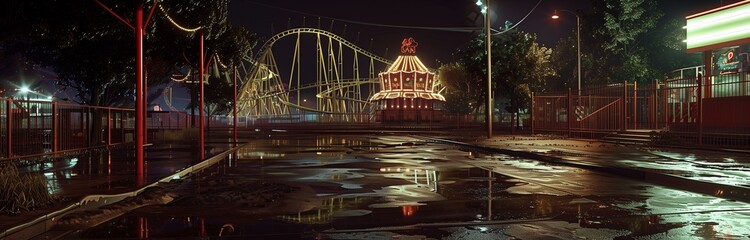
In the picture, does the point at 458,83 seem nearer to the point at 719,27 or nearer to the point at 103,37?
the point at 719,27

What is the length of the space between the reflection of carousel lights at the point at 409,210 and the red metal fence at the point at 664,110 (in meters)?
18.2

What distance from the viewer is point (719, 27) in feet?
94.9

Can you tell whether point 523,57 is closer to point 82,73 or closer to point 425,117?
point 82,73

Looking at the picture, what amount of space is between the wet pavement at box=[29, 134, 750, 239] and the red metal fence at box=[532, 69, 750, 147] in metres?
10.6

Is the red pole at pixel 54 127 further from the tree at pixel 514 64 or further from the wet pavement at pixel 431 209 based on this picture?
the tree at pixel 514 64

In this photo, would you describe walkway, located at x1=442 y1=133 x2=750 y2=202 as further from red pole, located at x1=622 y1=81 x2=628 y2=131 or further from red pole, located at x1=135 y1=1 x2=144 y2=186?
red pole, located at x1=135 y1=1 x2=144 y2=186

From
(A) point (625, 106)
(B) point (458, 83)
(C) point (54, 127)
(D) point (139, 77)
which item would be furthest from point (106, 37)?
(B) point (458, 83)

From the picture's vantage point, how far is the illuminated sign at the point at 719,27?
27.4 metres

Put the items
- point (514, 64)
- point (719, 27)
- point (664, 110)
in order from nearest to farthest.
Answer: point (719, 27)
point (664, 110)
point (514, 64)

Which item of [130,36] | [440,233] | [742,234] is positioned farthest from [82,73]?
[742,234]

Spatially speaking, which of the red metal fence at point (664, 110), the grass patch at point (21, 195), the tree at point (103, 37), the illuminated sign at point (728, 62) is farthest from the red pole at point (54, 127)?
the illuminated sign at point (728, 62)

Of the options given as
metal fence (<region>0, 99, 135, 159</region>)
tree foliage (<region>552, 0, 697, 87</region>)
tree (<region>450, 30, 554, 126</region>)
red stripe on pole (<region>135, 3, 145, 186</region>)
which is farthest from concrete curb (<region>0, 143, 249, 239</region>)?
tree foliage (<region>552, 0, 697, 87</region>)

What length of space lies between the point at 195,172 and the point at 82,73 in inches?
484

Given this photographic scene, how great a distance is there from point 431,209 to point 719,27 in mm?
24521
